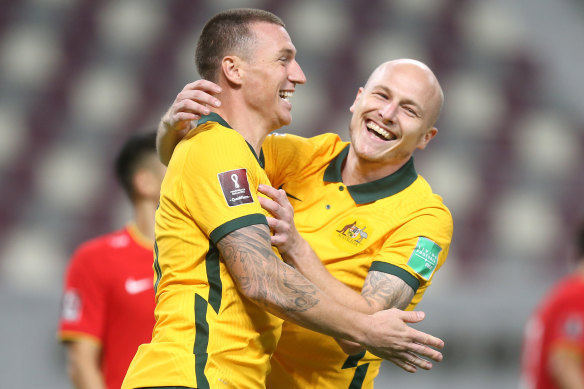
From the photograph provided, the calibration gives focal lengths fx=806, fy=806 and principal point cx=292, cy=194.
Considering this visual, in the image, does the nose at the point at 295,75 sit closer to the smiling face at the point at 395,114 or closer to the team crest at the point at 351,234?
the smiling face at the point at 395,114

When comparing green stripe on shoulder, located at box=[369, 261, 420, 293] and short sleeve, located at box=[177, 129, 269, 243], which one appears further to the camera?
green stripe on shoulder, located at box=[369, 261, 420, 293]

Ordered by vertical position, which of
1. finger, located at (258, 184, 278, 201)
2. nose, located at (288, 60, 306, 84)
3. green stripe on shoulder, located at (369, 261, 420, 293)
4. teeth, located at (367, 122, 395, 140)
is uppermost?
nose, located at (288, 60, 306, 84)

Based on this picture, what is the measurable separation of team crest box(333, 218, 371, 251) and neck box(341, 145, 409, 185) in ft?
0.65

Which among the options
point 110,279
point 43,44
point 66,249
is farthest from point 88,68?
point 110,279

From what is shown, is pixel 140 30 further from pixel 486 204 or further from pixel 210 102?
pixel 210 102

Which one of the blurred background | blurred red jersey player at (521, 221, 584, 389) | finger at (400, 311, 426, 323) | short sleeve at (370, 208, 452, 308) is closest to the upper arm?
short sleeve at (370, 208, 452, 308)

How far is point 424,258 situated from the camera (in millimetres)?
2758

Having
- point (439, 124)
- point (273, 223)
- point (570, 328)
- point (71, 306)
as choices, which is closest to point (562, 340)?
point (570, 328)

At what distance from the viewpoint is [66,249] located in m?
8.03

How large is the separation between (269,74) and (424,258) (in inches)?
32.1

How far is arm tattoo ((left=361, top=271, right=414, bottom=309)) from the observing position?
2602 mm

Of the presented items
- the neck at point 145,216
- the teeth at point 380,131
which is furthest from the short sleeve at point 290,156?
the neck at point 145,216

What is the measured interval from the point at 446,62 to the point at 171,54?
3304 millimetres

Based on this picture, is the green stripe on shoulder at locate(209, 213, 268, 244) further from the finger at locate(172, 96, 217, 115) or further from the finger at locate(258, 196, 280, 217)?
the finger at locate(172, 96, 217, 115)
